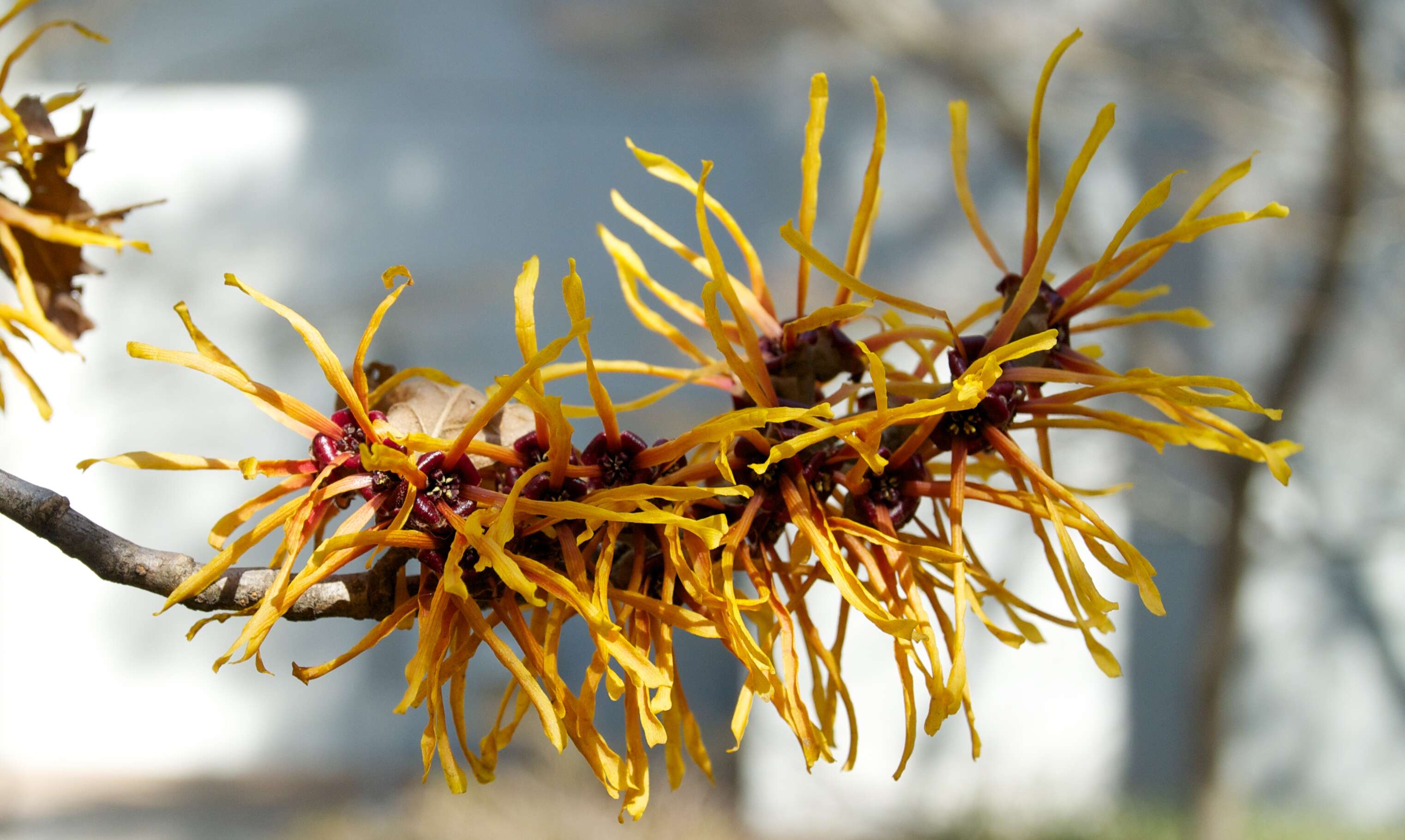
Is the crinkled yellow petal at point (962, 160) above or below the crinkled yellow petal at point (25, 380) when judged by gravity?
above

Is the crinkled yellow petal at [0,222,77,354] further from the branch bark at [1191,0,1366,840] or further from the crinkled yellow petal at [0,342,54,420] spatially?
the branch bark at [1191,0,1366,840]

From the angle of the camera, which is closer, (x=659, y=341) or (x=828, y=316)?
(x=828, y=316)

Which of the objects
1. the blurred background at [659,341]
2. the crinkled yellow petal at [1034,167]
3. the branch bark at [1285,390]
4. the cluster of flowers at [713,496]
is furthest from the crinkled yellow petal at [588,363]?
the blurred background at [659,341]

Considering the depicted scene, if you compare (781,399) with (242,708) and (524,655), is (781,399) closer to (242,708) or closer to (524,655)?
(524,655)

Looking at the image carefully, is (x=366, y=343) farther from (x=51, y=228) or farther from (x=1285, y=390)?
(x=1285, y=390)

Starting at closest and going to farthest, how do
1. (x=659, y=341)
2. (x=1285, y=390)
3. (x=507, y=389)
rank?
(x=507, y=389) → (x=1285, y=390) → (x=659, y=341)

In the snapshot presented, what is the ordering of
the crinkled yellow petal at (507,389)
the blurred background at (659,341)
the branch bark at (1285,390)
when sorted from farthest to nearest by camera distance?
the blurred background at (659,341)
the branch bark at (1285,390)
the crinkled yellow petal at (507,389)

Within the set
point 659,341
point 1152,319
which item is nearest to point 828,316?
point 1152,319

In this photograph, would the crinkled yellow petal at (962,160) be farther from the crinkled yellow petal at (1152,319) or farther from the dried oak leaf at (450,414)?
the dried oak leaf at (450,414)
